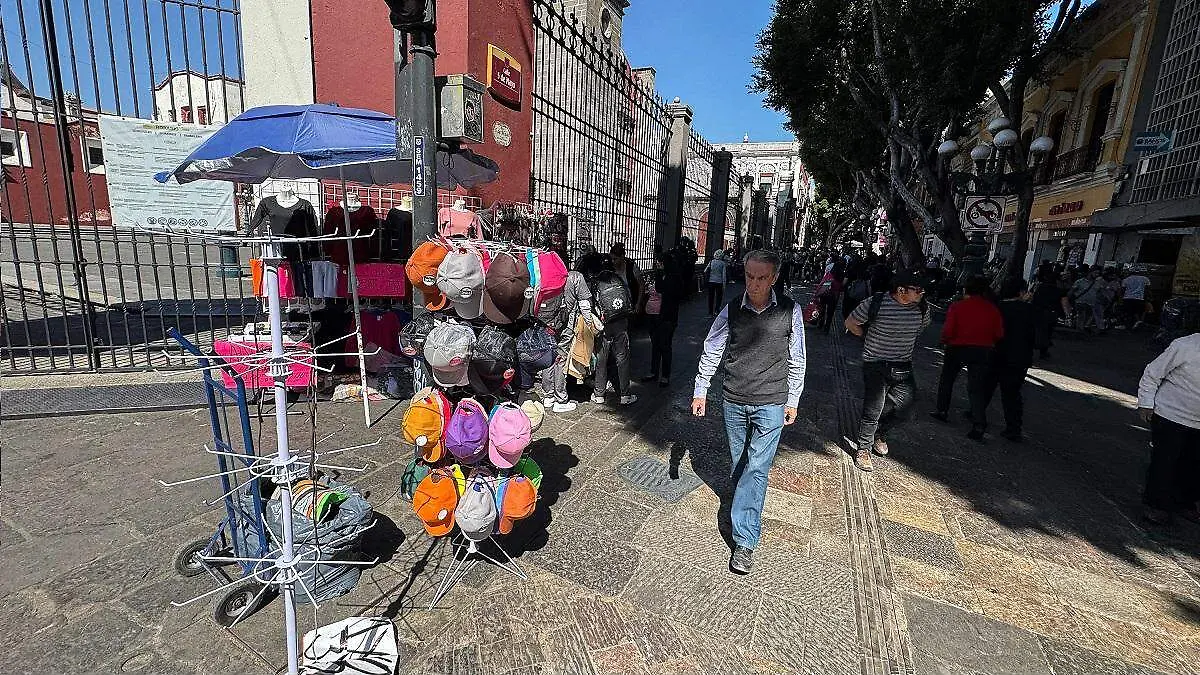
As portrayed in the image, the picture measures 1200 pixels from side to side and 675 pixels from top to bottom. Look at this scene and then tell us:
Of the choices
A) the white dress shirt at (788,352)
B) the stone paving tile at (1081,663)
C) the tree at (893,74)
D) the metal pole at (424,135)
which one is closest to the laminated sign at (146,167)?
the metal pole at (424,135)

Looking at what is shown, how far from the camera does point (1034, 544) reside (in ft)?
11.8

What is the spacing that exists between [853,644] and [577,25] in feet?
28.4

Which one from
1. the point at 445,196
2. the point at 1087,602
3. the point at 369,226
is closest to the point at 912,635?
the point at 1087,602

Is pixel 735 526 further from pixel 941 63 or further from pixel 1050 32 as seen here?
pixel 1050 32

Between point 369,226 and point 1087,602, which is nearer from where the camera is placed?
point 1087,602

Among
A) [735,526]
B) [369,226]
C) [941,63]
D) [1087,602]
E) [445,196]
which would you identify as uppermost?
[941,63]

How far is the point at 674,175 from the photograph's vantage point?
13.3 meters

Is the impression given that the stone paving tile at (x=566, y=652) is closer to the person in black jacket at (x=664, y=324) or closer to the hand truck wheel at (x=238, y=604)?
the hand truck wheel at (x=238, y=604)

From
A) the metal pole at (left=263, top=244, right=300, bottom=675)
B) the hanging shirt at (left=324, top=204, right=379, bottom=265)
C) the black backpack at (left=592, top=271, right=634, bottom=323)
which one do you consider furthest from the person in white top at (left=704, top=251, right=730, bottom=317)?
the metal pole at (left=263, top=244, right=300, bottom=675)

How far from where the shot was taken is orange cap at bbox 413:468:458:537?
253 centimetres

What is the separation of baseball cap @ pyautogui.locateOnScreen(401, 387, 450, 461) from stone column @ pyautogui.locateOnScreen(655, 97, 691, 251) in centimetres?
1093

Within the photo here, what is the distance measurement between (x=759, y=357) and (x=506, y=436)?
5.07 ft

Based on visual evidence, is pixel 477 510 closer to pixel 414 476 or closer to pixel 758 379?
pixel 414 476

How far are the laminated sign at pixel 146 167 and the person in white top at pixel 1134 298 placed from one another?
19.6 meters
